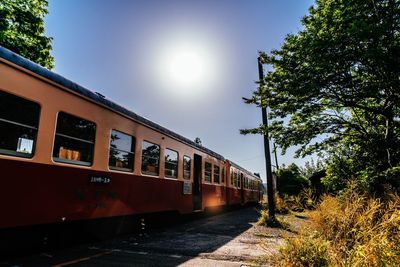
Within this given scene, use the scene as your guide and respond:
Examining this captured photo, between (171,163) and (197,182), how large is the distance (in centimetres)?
305

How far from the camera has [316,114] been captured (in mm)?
9781

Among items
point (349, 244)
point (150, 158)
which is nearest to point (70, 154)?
point (150, 158)

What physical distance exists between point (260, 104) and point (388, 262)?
24.0 feet

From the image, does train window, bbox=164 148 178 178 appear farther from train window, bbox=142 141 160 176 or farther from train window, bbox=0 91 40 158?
train window, bbox=0 91 40 158

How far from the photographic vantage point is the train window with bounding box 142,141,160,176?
7.91 m

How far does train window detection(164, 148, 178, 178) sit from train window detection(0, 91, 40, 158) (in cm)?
477

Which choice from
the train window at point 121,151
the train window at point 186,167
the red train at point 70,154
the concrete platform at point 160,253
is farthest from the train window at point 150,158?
the train window at point 186,167

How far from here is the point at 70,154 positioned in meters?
5.43

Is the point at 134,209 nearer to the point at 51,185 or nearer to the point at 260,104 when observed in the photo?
the point at 51,185

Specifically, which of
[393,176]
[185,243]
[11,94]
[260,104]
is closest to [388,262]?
[185,243]

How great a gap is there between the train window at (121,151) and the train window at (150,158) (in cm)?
56

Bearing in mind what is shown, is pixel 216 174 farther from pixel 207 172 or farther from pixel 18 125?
pixel 18 125

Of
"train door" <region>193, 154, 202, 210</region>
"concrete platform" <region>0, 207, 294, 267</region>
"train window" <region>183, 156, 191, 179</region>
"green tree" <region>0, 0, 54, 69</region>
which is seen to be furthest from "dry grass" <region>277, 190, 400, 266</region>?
"green tree" <region>0, 0, 54, 69</region>

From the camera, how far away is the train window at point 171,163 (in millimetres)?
9219
